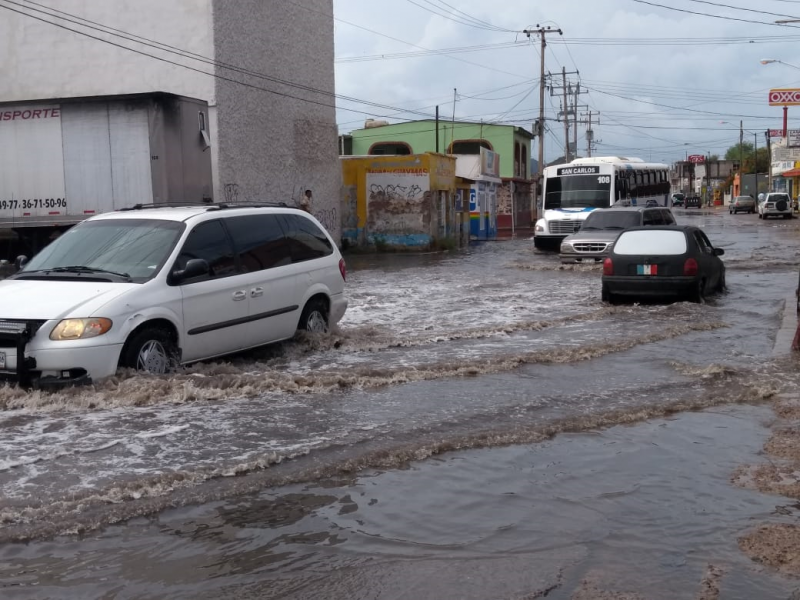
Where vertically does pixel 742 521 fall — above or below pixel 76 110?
below

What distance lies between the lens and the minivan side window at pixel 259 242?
1005 centimetres

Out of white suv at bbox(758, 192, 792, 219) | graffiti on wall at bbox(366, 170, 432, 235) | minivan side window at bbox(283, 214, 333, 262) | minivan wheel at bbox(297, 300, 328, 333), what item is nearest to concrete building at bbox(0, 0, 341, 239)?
graffiti on wall at bbox(366, 170, 432, 235)

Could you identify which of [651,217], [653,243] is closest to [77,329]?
[653,243]

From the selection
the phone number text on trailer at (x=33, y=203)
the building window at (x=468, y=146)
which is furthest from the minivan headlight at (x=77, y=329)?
the building window at (x=468, y=146)

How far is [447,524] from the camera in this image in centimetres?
529

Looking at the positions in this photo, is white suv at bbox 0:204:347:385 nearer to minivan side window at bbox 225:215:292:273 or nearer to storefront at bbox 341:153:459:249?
minivan side window at bbox 225:215:292:273

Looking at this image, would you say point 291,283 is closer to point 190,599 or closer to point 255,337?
point 255,337

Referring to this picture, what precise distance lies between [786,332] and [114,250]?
8.28 metres

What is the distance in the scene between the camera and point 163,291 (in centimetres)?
887

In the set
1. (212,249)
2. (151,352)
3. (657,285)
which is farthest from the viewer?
(657,285)

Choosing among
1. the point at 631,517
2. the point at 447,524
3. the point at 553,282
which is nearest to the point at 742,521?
the point at 631,517

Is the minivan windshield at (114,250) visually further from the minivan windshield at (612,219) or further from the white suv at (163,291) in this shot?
the minivan windshield at (612,219)

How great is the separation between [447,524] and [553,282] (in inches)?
657

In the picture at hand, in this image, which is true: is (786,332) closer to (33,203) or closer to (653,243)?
(653,243)
